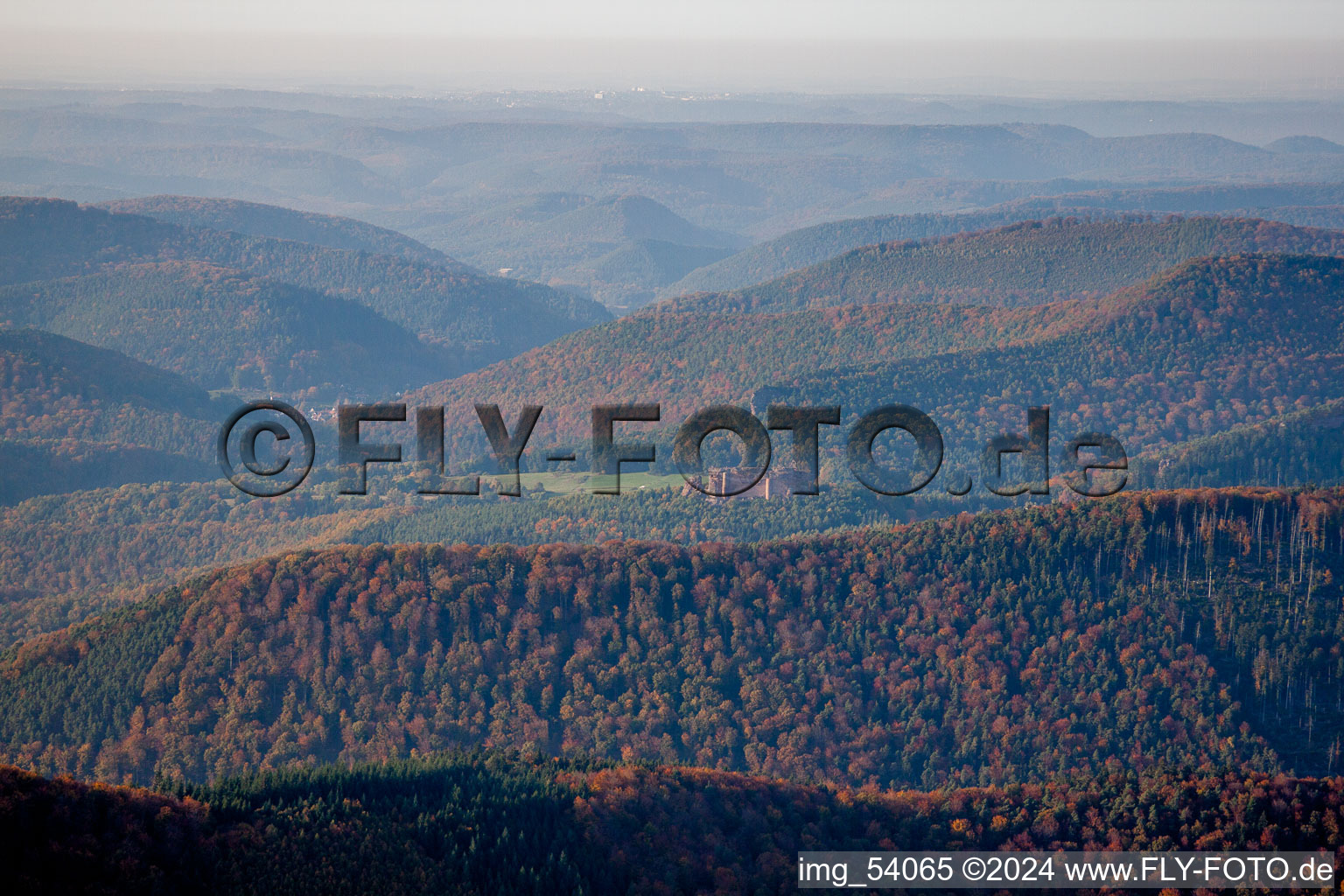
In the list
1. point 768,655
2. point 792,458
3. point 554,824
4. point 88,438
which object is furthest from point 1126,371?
point 554,824

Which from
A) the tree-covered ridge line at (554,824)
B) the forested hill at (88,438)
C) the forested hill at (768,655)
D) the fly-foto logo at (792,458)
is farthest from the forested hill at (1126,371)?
the tree-covered ridge line at (554,824)

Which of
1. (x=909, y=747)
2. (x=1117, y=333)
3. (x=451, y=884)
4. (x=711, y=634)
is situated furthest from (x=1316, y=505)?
(x=1117, y=333)

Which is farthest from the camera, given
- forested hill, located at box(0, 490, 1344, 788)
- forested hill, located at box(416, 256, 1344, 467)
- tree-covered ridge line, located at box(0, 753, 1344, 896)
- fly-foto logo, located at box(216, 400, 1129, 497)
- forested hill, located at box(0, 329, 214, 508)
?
forested hill, located at box(416, 256, 1344, 467)

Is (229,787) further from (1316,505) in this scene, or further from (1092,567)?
(1316,505)

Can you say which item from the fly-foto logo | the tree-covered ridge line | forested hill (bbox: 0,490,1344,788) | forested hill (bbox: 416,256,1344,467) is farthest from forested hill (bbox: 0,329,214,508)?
the tree-covered ridge line

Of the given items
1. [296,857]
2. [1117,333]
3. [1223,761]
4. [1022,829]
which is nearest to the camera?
[296,857]

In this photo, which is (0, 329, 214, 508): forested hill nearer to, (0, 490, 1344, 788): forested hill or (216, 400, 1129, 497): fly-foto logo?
(216, 400, 1129, 497): fly-foto logo
